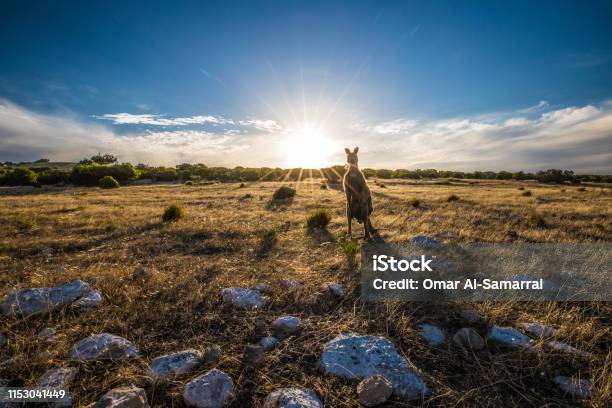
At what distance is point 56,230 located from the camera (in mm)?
8078

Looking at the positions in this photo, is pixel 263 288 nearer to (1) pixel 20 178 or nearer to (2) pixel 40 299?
(2) pixel 40 299

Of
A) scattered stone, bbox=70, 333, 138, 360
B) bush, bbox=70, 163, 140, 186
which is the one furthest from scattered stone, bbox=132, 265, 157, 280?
bush, bbox=70, 163, 140, 186

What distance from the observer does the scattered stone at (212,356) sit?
267 cm

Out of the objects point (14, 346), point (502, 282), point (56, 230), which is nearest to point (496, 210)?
point (502, 282)

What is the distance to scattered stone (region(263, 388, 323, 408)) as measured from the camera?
218cm

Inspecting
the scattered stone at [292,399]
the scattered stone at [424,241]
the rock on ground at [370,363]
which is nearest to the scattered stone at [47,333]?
the scattered stone at [292,399]

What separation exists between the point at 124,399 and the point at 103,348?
35.1 inches

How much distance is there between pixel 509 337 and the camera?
2998 millimetres

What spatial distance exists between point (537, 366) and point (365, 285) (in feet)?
7.02

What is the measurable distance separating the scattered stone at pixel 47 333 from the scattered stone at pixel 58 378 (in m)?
0.63

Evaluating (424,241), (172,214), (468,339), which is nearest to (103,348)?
(468,339)

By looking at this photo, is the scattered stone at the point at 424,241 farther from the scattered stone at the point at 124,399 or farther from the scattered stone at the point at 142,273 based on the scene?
the scattered stone at the point at 124,399

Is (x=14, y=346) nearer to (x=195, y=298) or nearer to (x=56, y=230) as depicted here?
(x=195, y=298)

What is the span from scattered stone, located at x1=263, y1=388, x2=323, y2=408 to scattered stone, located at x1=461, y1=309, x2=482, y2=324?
2.14 m
